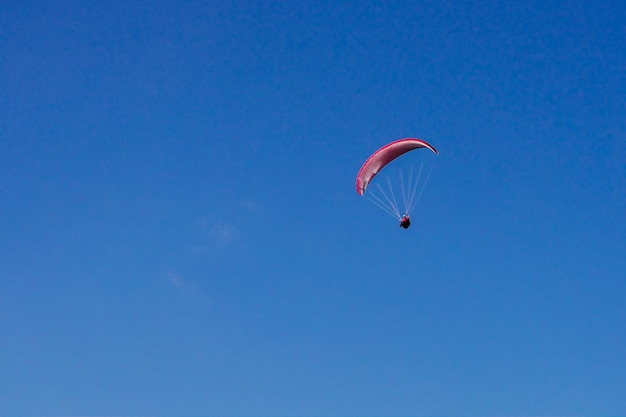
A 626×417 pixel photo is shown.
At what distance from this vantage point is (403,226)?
145ft

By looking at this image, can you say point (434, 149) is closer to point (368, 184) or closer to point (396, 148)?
point (396, 148)

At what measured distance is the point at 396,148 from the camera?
144ft

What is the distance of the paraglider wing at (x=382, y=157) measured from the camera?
142ft

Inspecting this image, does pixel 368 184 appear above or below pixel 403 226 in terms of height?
above

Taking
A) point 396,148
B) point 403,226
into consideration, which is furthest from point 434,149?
point 403,226

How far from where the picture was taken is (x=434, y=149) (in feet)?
137

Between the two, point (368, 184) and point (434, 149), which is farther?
point (368, 184)

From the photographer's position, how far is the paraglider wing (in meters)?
43.4

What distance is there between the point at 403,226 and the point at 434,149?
→ 567 centimetres

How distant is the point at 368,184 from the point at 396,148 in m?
3.68

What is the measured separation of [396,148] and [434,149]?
3010 millimetres

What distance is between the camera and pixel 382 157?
4475cm

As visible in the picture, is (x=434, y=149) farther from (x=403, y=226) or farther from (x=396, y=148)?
(x=403, y=226)

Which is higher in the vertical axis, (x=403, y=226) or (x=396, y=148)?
(x=396, y=148)
